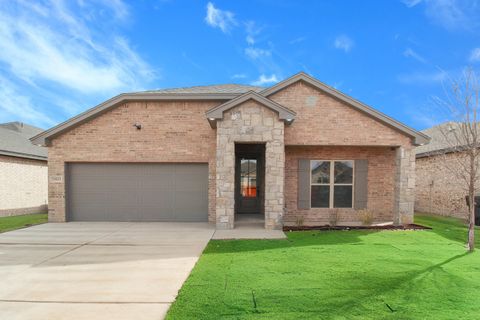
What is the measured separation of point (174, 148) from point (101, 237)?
4159 mm

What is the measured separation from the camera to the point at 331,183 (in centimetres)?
1079

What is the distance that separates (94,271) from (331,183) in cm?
872

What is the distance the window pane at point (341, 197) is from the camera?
35.3 feet

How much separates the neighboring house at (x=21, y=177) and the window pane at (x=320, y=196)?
14.5 meters

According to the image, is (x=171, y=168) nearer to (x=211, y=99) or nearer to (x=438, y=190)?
(x=211, y=99)

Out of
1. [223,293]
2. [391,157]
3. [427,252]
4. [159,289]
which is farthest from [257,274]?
[391,157]

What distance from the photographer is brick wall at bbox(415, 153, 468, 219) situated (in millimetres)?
12406

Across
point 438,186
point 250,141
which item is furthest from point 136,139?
point 438,186

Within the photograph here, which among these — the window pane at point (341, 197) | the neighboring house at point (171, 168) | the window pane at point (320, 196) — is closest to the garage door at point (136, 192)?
the neighboring house at point (171, 168)

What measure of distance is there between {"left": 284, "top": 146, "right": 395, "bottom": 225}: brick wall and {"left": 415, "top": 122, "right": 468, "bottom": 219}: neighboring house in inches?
121

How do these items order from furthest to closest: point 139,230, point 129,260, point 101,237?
point 139,230
point 101,237
point 129,260

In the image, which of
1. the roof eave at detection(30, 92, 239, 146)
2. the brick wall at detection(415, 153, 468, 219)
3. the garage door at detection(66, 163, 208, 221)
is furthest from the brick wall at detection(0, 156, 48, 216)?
the brick wall at detection(415, 153, 468, 219)

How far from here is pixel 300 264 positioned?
5426 mm

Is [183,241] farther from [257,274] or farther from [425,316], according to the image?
[425,316]
